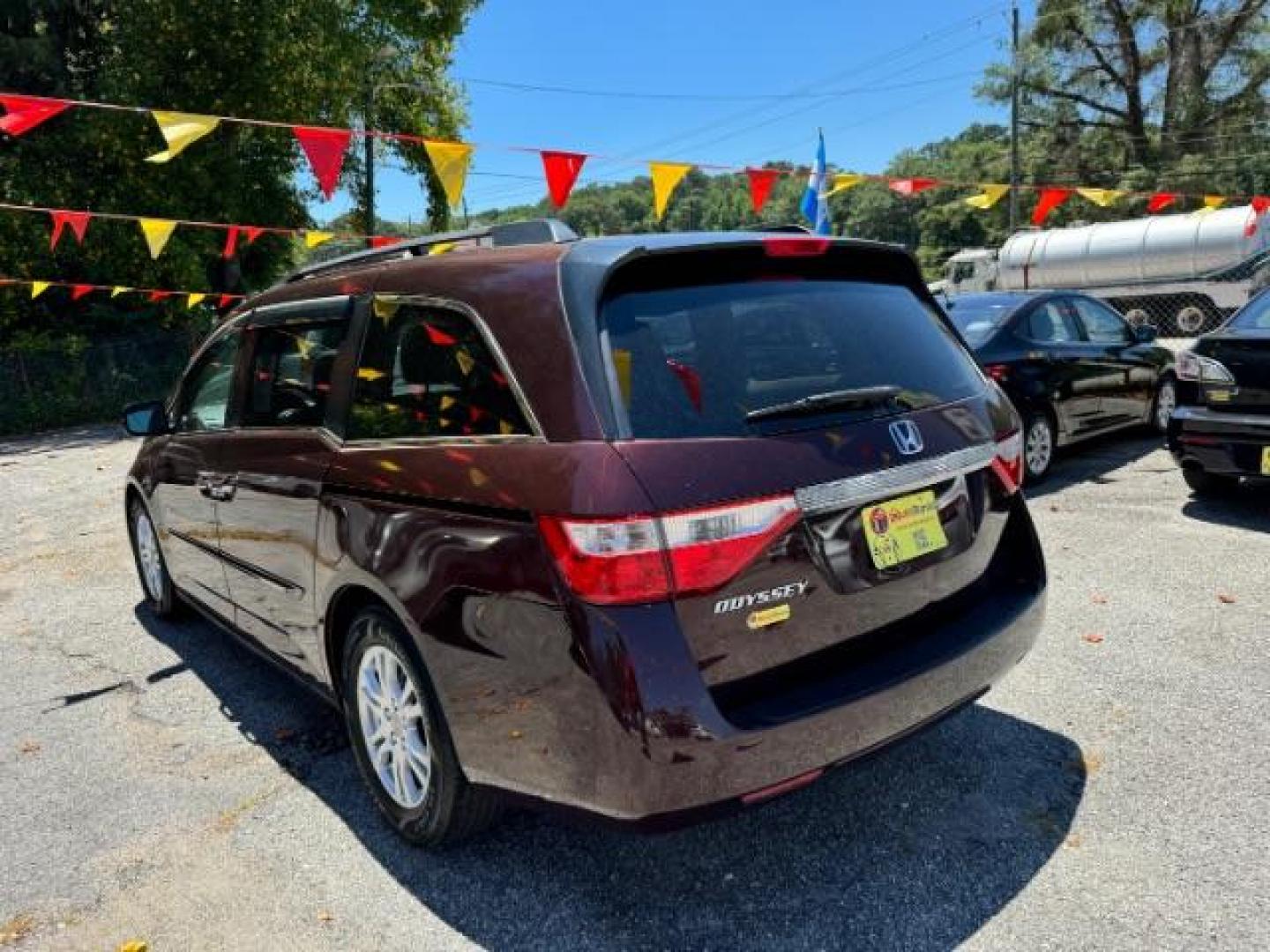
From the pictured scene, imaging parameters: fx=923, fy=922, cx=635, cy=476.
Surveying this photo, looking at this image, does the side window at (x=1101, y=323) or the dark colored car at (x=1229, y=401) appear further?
the side window at (x=1101, y=323)

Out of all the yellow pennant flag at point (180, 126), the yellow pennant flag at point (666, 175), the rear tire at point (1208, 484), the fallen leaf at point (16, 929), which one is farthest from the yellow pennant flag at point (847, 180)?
the fallen leaf at point (16, 929)

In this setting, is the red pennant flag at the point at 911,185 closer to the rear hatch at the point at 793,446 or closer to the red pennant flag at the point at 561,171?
the red pennant flag at the point at 561,171

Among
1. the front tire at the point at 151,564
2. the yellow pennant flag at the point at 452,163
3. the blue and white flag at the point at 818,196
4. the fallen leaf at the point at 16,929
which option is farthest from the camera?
the blue and white flag at the point at 818,196

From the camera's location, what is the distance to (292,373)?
11.2 feet


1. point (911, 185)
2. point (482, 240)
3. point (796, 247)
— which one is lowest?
point (796, 247)

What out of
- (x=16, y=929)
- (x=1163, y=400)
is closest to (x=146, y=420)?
(x=16, y=929)

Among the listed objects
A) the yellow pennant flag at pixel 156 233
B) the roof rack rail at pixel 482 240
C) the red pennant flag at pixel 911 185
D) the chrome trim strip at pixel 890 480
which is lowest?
the chrome trim strip at pixel 890 480

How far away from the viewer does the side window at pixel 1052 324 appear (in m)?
7.49

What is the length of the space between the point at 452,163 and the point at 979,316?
479cm

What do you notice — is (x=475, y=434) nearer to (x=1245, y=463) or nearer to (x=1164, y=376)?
(x=1245, y=463)

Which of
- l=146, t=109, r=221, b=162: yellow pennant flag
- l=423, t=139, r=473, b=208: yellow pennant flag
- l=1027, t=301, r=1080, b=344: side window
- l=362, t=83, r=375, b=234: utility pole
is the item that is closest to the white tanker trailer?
l=362, t=83, r=375, b=234: utility pole

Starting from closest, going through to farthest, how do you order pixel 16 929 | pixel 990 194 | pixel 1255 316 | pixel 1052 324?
pixel 16 929 < pixel 1255 316 < pixel 1052 324 < pixel 990 194

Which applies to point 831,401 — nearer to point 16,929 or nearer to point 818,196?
point 16,929

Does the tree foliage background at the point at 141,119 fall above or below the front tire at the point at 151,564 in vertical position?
above
